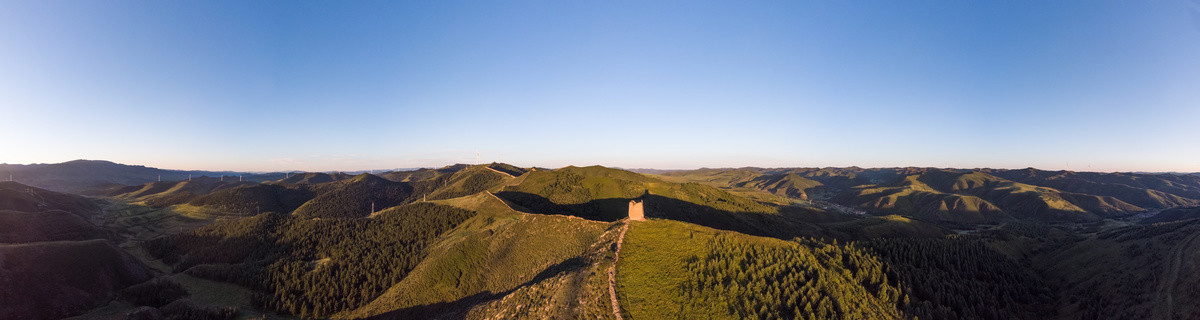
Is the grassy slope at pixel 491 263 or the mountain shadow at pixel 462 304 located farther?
the grassy slope at pixel 491 263

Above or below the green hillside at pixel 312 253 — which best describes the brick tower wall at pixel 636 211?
above

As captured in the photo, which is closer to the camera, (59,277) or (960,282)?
(960,282)

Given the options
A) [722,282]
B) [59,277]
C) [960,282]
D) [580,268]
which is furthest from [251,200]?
[960,282]

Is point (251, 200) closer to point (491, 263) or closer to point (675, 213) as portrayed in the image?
point (491, 263)

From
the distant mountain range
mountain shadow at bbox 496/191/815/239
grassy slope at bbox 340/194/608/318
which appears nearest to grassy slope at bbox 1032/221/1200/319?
the distant mountain range

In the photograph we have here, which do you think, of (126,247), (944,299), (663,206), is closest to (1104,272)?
(944,299)

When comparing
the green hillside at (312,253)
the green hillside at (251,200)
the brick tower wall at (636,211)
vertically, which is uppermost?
the brick tower wall at (636,211)

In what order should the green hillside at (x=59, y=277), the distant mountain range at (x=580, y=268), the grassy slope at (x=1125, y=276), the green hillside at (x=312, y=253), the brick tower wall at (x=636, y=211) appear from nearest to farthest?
the distant mountain range at (x=580, y=268), the grassy slope at (x=1125, y=276), the brick tower wall at (x=636, y=211), the green hillside at (x=59, y=277), the green hillside at (x=312, y=253)

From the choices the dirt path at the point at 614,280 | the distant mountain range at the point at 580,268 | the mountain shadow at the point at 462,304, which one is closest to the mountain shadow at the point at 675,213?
the distant mountain range at the point at 580,268

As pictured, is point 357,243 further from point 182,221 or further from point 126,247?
point 182,221

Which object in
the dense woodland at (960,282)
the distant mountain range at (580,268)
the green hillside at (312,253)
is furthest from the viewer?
the green hillside at (312,253)

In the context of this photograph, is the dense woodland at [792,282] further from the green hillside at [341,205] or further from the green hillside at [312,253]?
the green hillside at [341,205]
